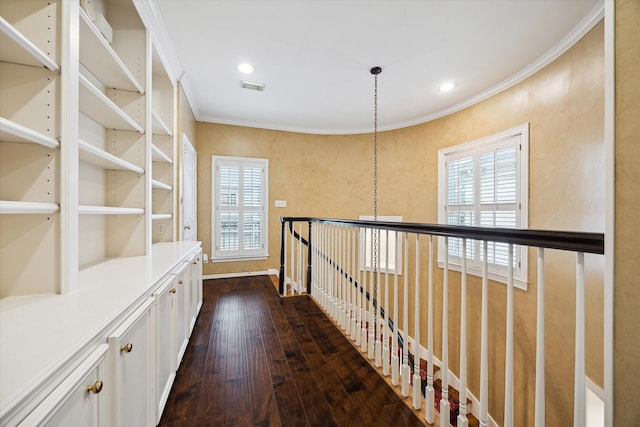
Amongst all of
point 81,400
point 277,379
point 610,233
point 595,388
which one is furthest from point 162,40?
point 595,388

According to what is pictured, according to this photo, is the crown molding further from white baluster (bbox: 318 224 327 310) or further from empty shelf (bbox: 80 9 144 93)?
white baluster (bbox: 318 224 327 310)

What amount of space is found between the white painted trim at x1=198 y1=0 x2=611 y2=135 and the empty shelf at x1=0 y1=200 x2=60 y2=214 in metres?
3.22

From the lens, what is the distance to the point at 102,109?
59.9 inches

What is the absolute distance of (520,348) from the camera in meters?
2.75

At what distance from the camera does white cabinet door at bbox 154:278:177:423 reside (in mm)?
1269

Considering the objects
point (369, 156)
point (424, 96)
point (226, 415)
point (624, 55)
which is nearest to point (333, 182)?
point (369, 156)

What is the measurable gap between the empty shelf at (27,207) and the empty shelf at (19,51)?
54cm

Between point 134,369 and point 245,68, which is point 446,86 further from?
point 134,369

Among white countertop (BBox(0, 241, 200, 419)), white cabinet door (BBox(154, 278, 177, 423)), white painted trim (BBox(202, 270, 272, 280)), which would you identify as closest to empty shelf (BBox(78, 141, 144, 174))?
white countertop (BBox(0, 241, 200, 419))

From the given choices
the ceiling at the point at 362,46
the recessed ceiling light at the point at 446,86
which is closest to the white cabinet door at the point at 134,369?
the ceiling at the point at 362,46

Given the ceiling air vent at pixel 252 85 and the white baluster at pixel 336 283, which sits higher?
the ceiling air vent at pixel 252 85

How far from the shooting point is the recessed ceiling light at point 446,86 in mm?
3257

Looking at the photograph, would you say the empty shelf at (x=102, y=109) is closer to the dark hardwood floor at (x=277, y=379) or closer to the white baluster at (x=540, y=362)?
the dark hardwood floor at (x=277, y=379)

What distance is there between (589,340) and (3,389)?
10.4ft
